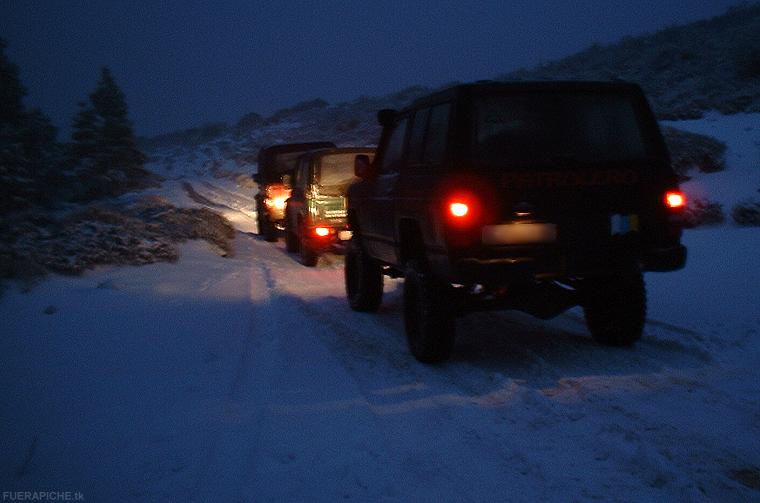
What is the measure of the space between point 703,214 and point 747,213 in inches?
32.4

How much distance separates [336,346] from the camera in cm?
686

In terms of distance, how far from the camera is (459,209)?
5.25 m

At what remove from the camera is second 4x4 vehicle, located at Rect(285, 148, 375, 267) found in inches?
478

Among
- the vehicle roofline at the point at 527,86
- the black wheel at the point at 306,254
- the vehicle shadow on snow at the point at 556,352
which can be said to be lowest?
the vehicle shadow on snow at the point at 556,352

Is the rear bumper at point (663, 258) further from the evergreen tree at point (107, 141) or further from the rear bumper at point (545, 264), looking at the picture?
the evergreen tree at point (107, 141)

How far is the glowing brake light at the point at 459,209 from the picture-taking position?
5242 millimetres

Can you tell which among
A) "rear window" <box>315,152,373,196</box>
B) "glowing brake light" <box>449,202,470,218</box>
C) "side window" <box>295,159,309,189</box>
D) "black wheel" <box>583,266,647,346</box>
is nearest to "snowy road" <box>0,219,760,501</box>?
"black wheel" <box>583,266,647,346</box>

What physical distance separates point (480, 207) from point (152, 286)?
19.2ft

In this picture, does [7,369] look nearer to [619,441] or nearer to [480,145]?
[480,145]

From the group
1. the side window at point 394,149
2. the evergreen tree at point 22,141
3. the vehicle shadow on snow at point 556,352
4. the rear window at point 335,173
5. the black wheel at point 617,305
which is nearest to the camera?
the vehicle shadow on snow at point 556,352

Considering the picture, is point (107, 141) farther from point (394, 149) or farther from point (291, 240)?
point (394, 149)

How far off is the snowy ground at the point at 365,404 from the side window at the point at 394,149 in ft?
5.72

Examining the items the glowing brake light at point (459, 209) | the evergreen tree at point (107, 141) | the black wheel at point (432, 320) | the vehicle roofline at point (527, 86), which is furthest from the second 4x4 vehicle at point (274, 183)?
the evergreen tree at point (107, 141)

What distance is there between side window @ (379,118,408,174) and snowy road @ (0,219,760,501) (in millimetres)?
1744
